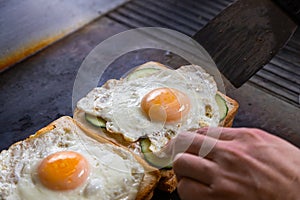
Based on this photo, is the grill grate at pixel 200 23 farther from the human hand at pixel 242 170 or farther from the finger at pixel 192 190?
the finger at pixel 192 190

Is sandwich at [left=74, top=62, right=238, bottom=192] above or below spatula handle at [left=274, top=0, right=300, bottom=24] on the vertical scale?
below

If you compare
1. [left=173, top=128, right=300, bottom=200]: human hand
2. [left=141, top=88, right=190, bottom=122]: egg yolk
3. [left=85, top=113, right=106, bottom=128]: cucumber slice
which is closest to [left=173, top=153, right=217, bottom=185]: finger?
[left=173, top=128, right=300, bottom=200]: human hand

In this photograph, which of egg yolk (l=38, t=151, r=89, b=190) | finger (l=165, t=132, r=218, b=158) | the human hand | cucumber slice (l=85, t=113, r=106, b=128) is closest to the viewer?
the human hand

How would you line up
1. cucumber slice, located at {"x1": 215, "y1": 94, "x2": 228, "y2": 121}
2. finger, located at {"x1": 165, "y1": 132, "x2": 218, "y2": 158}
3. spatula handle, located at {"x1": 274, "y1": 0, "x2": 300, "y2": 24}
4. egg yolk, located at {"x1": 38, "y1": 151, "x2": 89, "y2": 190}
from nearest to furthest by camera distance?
finger, located at {"x1": 165, "y1": 132, "x2": 218, "y2": 158} < egg yolk, located at {"x1": 38, "y1": 151, "x2": 89, "y2": 190} < cucumber slice, located at {"x1": 215, "y1": 94, "x2": 228, "y2": 121} < spatula handle, located at {"x1": 274, "y1": 0, "x2": 300, "y2": 24}

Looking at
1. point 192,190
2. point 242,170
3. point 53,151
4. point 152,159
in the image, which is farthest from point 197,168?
point 53,151

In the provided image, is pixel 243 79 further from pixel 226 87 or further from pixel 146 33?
pixel 146 33

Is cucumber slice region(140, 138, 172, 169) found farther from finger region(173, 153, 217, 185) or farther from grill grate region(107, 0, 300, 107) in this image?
grill grate region(107, 0, 300, 107)

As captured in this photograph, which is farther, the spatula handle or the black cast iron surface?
the black cast iron surface
